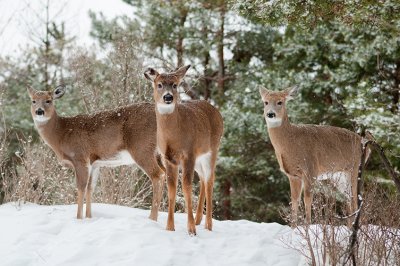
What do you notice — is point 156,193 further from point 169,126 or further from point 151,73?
point 151,73

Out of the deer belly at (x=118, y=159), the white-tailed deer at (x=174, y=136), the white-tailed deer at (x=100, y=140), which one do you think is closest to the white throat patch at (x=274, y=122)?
the white-tailed deer at (x=174, y=136)

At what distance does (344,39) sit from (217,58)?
5754 millimetres

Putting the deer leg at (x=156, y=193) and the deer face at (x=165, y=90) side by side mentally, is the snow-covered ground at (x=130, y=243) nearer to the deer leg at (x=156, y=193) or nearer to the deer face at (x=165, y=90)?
the deer leg at (x=156, y=193)

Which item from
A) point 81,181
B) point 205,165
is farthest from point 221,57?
point 205,165

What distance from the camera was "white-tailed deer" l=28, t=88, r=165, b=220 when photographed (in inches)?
310

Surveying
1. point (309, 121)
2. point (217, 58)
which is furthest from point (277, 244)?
point (217, 58)

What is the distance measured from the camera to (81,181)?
26.0 feet

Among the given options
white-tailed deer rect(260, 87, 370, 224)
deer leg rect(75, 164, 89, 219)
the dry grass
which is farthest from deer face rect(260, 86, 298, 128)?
deer leg rect(75, 164, 89, 219)

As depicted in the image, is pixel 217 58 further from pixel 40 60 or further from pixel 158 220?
pixel 158 220

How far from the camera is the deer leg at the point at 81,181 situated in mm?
7850

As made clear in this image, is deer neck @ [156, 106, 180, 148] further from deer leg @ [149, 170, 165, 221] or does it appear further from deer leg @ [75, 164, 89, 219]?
deer leg @ [75, 164, 89, 219]

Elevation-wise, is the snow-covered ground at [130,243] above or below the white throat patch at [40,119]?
below

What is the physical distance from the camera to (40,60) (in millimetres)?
24578

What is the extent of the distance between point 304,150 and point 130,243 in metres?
2.79
